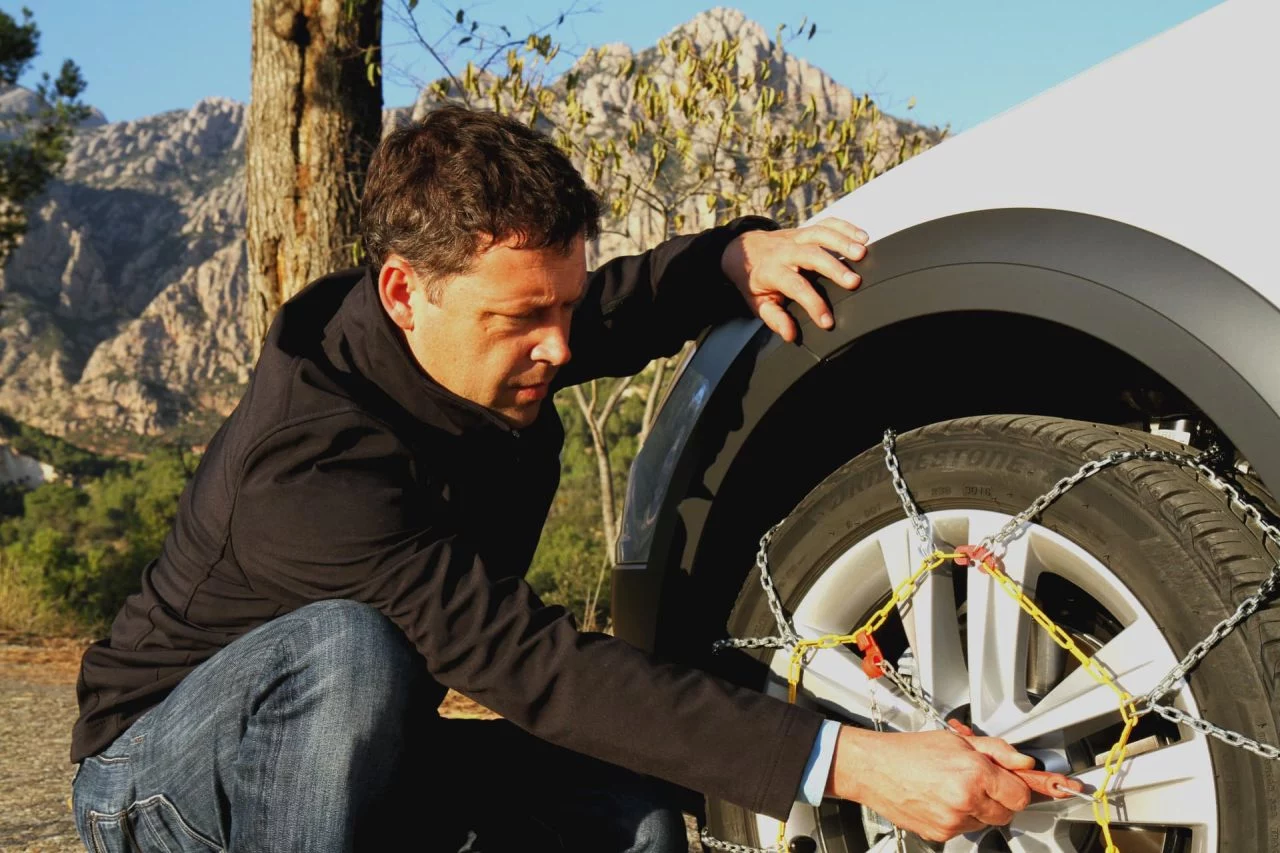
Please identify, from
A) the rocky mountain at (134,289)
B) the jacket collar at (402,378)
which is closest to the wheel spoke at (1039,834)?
the jacket collar at (402,378)

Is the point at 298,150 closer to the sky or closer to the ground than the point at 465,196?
closer to the sky

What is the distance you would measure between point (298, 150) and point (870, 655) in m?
4.22

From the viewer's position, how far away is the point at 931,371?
2090 mm

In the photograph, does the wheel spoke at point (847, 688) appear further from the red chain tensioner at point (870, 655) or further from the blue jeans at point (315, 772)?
the blue jeans at point (315, 772)

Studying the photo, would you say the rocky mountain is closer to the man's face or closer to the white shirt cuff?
the man's face

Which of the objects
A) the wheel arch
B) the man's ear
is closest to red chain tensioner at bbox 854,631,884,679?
the wheel arch

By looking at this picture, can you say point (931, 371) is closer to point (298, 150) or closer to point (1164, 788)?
point (1164, 788)

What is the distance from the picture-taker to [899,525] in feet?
6.30

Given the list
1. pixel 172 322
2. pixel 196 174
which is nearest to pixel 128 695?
pixel 172 322

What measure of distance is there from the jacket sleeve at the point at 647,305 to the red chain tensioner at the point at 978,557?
2.72ft

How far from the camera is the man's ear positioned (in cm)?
216

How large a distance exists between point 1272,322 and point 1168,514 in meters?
0.28

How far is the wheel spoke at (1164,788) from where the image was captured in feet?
5.13

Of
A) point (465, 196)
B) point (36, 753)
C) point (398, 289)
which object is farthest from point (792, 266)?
point (36, 753)
